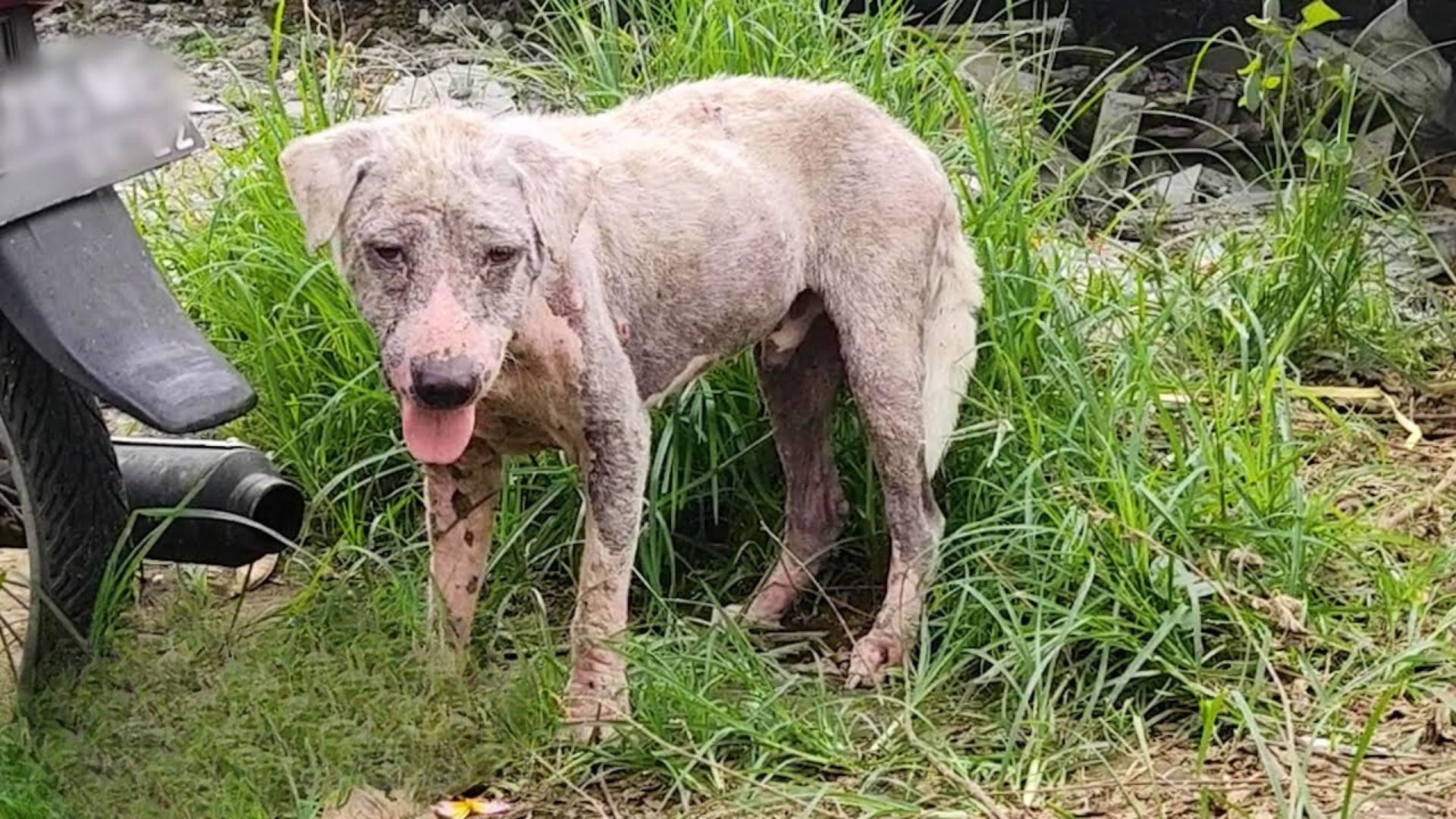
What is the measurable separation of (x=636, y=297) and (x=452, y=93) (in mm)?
1875

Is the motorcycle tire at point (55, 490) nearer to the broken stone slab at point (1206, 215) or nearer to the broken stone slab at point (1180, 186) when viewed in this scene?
the broken stone slab at point (1206, 215)

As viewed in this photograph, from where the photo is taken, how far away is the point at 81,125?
8.84ft

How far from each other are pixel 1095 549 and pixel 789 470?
2.24 feet

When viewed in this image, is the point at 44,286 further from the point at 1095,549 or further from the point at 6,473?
the point at 1095,549

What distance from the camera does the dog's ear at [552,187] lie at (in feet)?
9.71

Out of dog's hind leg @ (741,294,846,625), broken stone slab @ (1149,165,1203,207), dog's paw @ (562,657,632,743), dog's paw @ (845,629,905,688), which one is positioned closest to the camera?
dog's paw @ (562,657,632,743)

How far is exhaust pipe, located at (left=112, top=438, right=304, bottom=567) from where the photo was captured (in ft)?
11.1

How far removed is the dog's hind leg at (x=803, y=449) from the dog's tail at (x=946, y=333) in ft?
0.66

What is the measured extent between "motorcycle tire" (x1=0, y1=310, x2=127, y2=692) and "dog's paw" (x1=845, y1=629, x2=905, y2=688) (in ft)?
4.19

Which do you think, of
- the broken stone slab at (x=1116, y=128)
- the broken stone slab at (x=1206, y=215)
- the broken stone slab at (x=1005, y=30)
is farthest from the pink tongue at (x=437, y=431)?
the broken stone slab at (x=1116, y=128)

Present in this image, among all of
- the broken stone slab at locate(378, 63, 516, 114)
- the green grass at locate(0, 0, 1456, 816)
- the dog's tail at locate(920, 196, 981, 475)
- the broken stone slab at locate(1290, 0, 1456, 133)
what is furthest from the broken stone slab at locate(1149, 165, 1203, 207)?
the dog's tail at locate(920, 196, 981, 475)

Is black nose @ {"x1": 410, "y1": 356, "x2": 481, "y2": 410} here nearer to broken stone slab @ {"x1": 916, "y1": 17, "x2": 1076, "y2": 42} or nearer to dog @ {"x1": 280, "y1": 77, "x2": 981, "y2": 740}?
dog @ {"x1": 280, "y1": 77, "x2": 981, "y2": 740}

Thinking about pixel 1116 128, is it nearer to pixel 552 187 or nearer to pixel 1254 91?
pixel 1254 91

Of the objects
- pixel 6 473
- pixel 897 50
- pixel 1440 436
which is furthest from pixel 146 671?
pixel 1440 436
